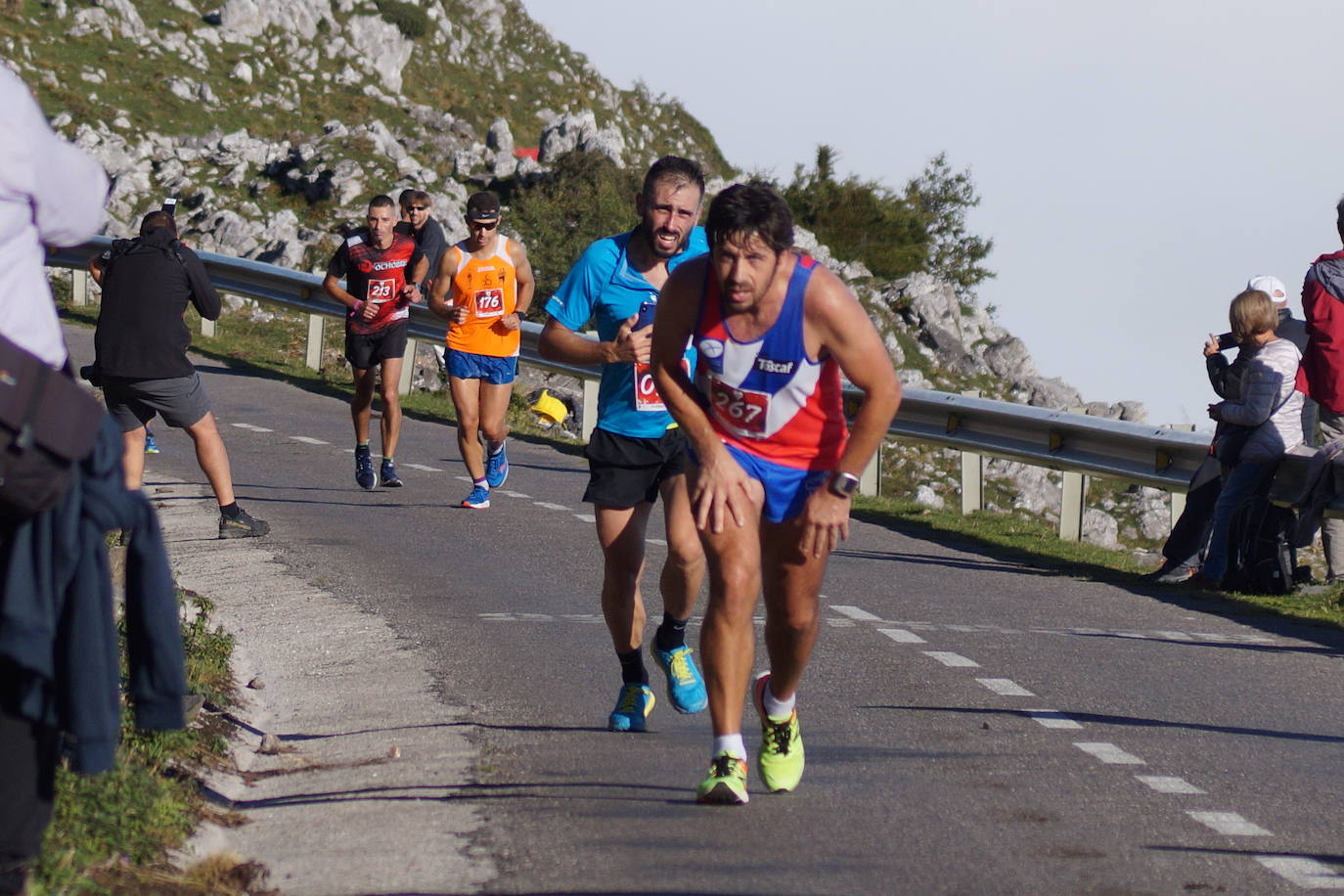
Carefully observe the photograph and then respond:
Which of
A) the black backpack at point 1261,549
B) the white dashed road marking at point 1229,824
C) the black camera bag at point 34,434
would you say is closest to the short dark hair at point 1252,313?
the black backpack at point 1261,549

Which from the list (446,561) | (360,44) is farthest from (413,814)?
(360,44)

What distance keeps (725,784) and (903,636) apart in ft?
12.5

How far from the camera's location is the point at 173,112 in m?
53.9

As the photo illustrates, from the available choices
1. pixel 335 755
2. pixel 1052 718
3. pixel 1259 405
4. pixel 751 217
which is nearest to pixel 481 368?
pixel 1259 405

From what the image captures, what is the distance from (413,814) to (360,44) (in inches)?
2584

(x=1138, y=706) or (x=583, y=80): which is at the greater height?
(x=583, y=80)

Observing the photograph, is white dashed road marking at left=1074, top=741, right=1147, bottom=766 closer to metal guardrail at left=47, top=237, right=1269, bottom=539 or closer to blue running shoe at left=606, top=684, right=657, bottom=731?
blue running shoe at left=606, top=684, right=657, bottom=731

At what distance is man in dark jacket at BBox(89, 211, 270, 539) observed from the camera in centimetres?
1091

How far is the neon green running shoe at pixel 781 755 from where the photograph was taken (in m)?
6.00

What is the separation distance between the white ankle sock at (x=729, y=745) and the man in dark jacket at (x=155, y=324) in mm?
5783

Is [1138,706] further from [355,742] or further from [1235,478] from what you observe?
[1235,478]

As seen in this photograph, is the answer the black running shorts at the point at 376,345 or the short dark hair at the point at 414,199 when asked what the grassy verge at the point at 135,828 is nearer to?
the black running shorts at the point at 376,345

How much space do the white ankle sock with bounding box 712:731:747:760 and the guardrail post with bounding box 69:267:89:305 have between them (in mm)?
21961

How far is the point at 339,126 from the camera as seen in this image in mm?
53031
